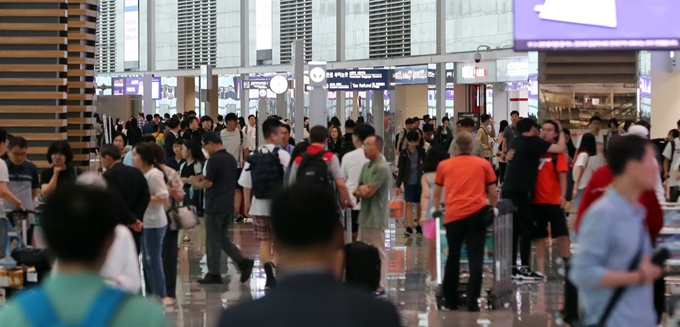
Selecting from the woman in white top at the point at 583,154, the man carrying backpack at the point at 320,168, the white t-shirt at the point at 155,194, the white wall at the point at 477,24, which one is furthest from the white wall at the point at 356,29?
the white t-shirt at the point at 155,194

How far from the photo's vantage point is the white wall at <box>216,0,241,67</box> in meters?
48.8

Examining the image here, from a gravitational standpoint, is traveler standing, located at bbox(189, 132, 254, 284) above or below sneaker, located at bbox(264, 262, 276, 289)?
above

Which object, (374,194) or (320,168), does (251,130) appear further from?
(320,168)

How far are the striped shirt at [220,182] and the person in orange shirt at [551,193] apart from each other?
9.84 feet

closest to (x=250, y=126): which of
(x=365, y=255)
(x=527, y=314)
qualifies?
(x=527, y=314)

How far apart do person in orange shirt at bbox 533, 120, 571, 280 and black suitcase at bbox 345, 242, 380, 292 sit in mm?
4692

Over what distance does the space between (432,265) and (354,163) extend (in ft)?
4.37

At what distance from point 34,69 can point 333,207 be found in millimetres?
12787

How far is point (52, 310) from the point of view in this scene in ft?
9.66

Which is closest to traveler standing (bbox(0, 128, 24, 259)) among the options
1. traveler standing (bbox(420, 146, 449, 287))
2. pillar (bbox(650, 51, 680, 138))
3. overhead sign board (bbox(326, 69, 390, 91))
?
traveler standing (bbox(420, 146, 449, 287))

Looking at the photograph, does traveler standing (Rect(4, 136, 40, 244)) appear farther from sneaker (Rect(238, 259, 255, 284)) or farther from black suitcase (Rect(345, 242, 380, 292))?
black suitcase (Rect(345, 242, 380, 292))

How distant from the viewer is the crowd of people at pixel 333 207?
296 centimetres

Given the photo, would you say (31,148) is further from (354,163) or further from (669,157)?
(669,157)

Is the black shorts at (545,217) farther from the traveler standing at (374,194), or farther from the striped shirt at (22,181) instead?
the striped shirt at (22,181)
